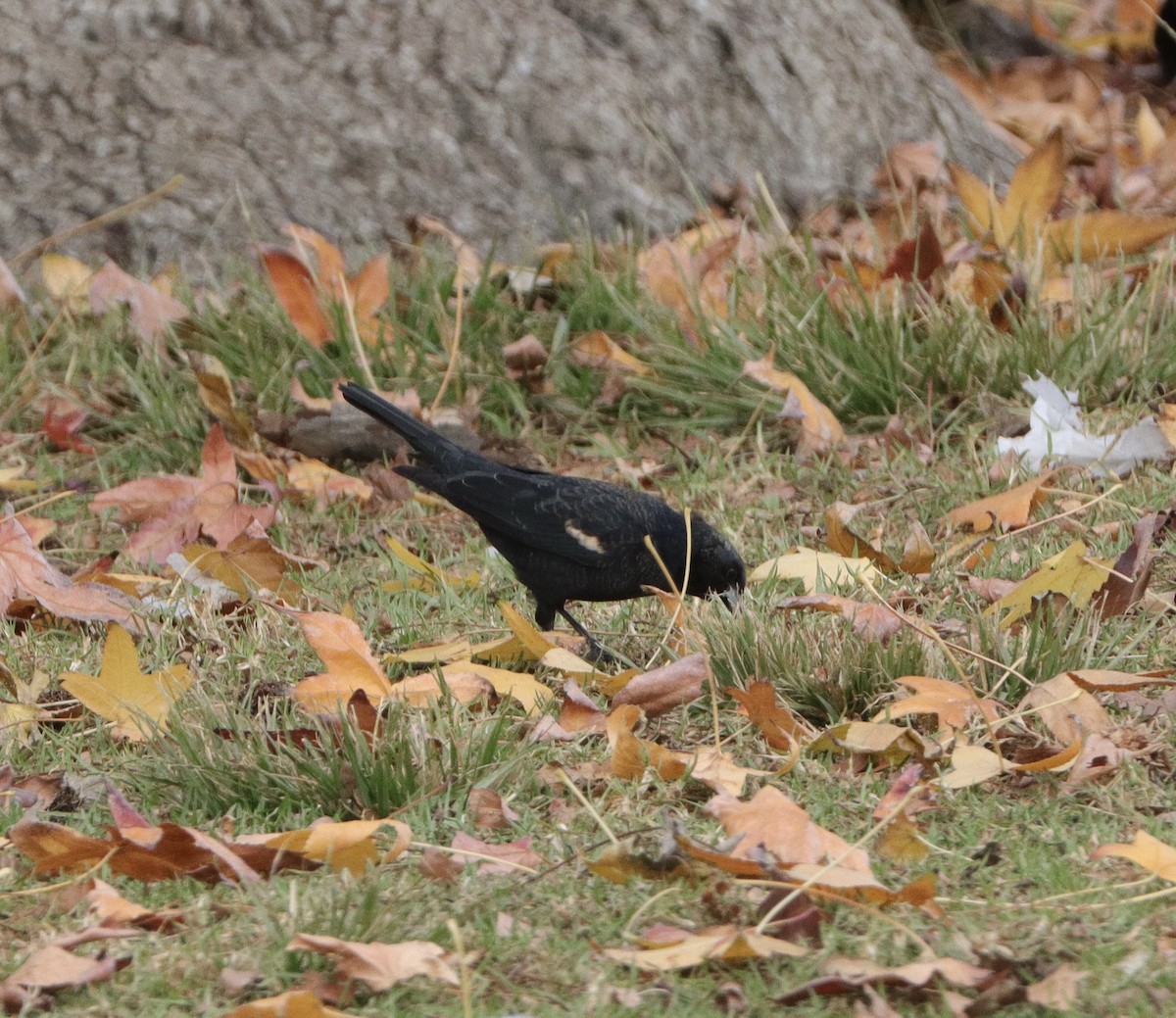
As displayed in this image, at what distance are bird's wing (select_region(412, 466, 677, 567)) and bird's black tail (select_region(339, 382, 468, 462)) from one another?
0.11 meters

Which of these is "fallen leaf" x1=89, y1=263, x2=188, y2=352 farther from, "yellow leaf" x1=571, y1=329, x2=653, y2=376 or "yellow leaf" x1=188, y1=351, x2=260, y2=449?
"yellow leaf" x1=571, y1=329, x2=653, y2=376

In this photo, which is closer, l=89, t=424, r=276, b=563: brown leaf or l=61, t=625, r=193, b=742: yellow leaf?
l=61, t=625, r=193, b=742: yellow leaf

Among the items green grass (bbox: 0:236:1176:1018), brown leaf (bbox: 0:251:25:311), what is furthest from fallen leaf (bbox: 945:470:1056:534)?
brown leaf (bbox: 0:251:25:311)

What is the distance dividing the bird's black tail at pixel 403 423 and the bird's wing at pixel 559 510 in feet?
0.36

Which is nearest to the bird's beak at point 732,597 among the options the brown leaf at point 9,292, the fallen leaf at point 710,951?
the fallen leaf at point 710,951

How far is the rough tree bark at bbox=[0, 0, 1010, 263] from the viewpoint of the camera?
5469 millimetres

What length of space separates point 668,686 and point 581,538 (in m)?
0.62

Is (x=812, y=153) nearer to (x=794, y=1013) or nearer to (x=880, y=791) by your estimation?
(x=880, y=791)

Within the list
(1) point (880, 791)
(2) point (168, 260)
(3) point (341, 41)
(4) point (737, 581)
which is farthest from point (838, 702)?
(3) point (341, 41)

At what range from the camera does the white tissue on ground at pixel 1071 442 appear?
3998 millimetres

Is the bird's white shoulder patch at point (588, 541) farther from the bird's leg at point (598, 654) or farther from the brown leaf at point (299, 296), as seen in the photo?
the brown leaf at point (299, 296)

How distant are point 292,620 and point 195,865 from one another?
1037 millimetres

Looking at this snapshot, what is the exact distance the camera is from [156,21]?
5.72m

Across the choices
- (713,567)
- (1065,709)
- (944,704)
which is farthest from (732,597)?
(1065,709)
